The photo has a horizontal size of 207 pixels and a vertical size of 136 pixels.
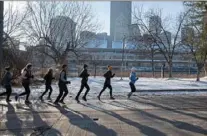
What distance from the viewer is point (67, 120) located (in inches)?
375

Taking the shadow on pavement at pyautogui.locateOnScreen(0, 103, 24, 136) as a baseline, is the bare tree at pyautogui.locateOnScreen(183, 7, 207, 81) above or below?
above

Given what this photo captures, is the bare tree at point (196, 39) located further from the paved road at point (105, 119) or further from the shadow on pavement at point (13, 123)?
the shadow on pavement at point (13, 123)

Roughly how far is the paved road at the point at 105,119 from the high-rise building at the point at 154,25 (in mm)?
25628

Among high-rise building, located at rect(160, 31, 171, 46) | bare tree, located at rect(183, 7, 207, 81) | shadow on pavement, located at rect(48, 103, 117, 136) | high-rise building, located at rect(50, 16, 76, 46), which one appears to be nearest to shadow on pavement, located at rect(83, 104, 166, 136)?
shadow on pavement, located at rect(48, 103, 117, 136)

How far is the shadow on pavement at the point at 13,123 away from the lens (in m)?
8.27

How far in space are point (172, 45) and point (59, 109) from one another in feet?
94.6

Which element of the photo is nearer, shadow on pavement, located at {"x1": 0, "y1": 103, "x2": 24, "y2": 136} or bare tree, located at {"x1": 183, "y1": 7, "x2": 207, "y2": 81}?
shadow on pavement, located at {"x1": 0, "y1": 103, "x2": 24, "y2": 136}

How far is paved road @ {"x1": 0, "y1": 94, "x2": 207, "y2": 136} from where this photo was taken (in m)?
8.13

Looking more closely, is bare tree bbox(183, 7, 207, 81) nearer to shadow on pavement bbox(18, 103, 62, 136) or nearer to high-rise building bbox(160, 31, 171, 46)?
high-rise building bbox(160, 31, 171, 46)

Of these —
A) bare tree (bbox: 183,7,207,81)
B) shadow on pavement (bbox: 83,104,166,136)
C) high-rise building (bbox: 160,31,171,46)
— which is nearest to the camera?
shadow on pavement (bbox: 83,104,166,136)

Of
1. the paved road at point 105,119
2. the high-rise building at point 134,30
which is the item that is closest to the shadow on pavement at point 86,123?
the paved road at point 105,119

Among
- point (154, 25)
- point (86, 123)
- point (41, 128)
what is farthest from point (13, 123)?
point (154, 25)

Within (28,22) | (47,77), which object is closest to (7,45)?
Result: (28,22)

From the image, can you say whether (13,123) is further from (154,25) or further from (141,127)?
(154,25)
